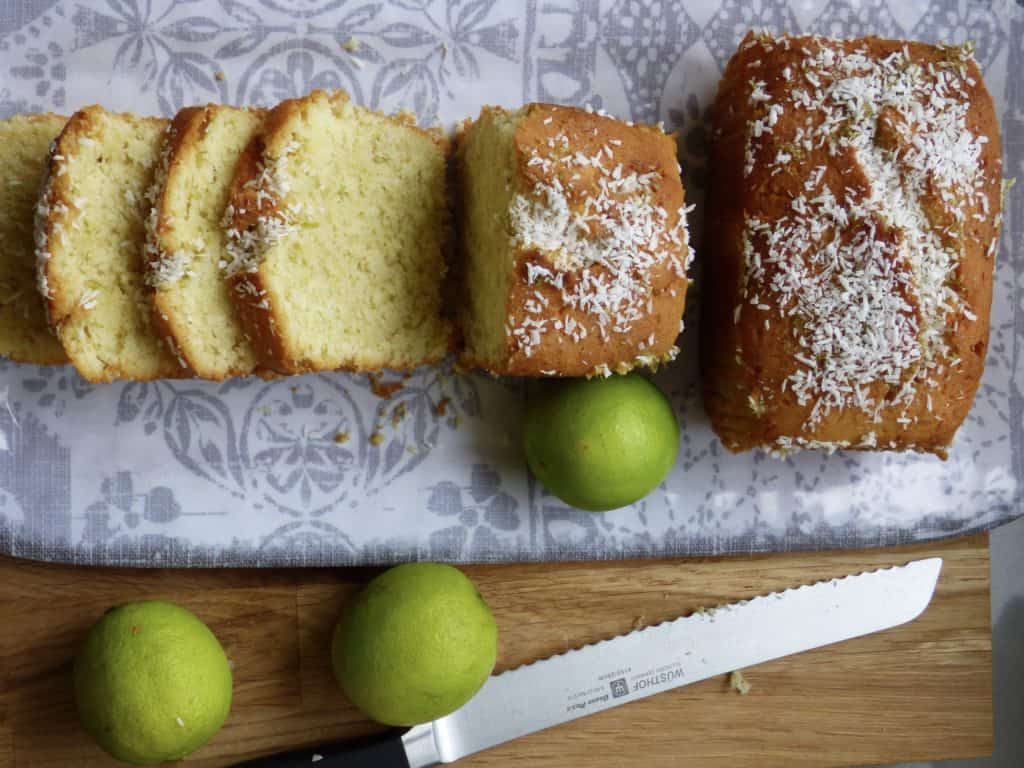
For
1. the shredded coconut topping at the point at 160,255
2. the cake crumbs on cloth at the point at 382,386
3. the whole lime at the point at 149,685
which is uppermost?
the shredded coconut topping at the point at 160,255

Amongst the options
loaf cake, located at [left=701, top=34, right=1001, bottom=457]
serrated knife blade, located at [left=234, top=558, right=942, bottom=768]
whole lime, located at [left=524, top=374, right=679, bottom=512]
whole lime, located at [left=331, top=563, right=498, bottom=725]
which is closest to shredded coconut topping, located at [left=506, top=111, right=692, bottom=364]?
whole lime, located at [left=524, top=374, right=679, bottom=512]

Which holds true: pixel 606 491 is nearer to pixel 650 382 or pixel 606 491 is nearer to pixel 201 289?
pixel 650 382

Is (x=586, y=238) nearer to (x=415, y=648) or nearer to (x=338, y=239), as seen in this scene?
(x=338, y=239)

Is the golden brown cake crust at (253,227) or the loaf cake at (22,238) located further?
the loaf cake at (22,238)

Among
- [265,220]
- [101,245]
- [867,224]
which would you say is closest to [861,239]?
[867,224]

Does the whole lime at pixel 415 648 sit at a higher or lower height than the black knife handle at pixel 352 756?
higher

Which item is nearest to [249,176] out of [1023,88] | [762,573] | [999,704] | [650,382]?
[650,382]

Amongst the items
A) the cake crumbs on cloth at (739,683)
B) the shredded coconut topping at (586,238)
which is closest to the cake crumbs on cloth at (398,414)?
the shredded coconut topping at (586,238)

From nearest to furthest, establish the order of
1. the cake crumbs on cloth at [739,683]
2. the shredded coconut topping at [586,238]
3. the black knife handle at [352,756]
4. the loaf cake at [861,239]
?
the shredded coconut topping at [586,238] → the loaf cake at [861,239] → the black knife handle at [352,756] → the cake crumbs on cloth at [739,683]

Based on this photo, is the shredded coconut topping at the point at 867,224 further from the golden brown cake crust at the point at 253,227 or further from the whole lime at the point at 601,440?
the golden brown cake crust at the point at 253,227
